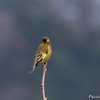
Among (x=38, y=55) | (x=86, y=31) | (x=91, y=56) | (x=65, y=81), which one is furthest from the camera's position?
(x=86, y=31)

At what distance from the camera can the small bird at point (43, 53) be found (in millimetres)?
4367

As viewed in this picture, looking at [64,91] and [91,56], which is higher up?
[91,56]

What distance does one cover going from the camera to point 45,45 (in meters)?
4.58

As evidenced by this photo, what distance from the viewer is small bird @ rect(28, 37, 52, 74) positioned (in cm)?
437

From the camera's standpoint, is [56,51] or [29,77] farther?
[56,51]

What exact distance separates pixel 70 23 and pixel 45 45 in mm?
67382

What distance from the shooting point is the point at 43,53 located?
4418mm

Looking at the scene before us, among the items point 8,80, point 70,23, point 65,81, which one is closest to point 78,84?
point 65,81

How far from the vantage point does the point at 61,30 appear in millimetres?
74875

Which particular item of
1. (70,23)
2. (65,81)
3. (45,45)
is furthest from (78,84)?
(45,45)

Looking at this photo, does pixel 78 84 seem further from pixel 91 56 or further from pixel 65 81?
pixel 91 56

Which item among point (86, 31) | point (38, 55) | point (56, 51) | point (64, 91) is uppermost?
point (86, 31)

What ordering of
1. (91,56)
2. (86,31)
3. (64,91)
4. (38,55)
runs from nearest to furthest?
(38,55)
(64,91)
(91,56)
(86,31)

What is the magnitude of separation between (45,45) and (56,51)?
5973 centimetres
